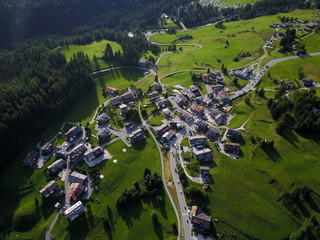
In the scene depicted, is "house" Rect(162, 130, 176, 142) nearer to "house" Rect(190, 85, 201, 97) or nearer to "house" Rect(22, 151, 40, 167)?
"house" Rect(190, 85, 201, 97)

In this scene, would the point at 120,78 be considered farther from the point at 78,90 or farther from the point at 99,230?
the point at 99,230

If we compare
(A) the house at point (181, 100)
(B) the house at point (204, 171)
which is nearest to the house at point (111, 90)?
(A) the house at point (181, 100)

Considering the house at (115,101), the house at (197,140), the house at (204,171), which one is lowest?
the house at (204,171)

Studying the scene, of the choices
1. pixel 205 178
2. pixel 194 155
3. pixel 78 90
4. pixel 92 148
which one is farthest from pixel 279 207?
pixel 78 90

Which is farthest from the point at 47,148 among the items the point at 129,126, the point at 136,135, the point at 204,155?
the point at 204,155

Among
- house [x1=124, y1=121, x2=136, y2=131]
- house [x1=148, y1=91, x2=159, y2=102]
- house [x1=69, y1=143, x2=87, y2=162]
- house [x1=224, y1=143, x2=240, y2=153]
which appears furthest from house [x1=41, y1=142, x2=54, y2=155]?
house [x1=224, y1=143, x2=240, y2=153]

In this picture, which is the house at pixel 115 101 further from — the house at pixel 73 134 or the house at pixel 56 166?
the house at pixel 56 166
